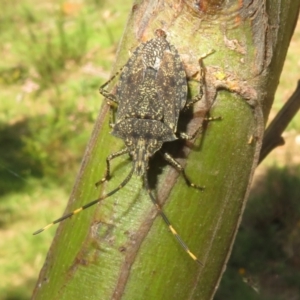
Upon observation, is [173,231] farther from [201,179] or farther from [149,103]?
[149,103]

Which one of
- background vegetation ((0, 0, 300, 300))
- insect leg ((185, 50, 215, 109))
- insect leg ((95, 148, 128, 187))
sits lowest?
insect leg ((95, 148, 128, 187))

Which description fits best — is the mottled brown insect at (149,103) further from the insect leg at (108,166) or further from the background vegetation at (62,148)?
the background vegetation at (62,148)

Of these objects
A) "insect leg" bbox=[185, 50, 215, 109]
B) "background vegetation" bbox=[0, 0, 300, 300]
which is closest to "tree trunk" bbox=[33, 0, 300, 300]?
"insect leg" bbox=[185, 50, 215, 109]

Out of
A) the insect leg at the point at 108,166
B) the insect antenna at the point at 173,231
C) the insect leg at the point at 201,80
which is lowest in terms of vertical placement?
the insect antenna at the point at 173,231

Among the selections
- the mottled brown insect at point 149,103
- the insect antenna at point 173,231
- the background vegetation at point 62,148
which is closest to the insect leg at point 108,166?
the mottled brown insect at point 149,103

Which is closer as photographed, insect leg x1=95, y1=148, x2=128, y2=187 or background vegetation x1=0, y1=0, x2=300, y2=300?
insect leg x1=95, y1=148, x2=128, y2=187

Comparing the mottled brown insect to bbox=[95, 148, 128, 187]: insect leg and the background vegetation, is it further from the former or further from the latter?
the background vegetation
